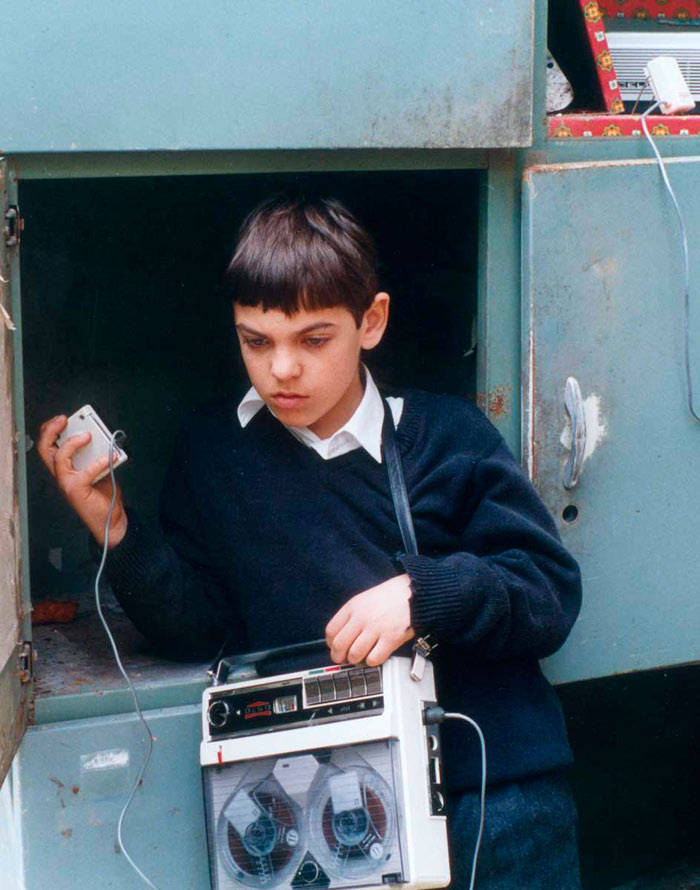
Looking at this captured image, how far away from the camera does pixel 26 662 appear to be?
1354 millimetres

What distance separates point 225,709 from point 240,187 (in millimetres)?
994

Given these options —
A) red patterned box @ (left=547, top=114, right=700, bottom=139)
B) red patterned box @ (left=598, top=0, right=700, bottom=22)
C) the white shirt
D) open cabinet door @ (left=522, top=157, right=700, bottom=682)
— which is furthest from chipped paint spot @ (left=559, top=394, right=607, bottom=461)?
red patterned box @ (left=598, top=0, right=700, bottom=22)

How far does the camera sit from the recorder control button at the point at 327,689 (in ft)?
4.31

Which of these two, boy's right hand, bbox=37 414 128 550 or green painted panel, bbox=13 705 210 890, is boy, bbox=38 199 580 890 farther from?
green painted panel, bbox=13 705 210 890

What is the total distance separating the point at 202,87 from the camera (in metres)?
1.33

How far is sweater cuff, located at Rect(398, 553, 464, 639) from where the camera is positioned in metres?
1.33

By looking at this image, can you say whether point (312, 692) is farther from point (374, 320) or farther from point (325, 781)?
point (374, 320)

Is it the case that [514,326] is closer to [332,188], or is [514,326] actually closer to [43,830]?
[332,188]

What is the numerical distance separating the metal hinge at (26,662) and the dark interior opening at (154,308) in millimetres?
534

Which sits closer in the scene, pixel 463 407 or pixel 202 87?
pixel 202 87

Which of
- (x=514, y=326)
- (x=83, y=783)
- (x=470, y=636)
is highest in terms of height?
A: (x=514, y=326)

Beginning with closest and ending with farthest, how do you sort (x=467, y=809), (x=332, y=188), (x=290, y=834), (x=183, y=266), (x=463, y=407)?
(x=290, y=834)
(x=467, y=809)
(x=463, y=407)
(x=332, y=188)
(x=183, y=266)

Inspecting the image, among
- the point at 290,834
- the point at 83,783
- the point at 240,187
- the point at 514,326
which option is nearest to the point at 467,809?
the point at 290,834

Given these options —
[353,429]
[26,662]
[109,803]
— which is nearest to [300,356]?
[353,429]
